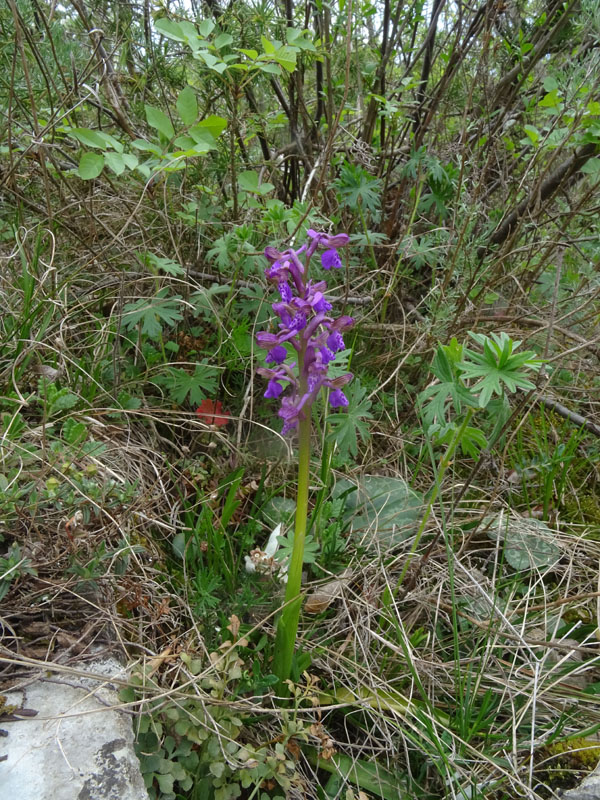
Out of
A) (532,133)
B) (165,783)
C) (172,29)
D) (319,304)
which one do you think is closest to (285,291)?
(319,304)

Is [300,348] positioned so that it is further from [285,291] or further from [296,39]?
[296,39]

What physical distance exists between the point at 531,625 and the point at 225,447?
1274 millimetres

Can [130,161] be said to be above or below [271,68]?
below

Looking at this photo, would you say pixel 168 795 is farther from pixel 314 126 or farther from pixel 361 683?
pixel 314 126

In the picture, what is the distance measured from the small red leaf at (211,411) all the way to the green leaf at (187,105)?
1051 mm

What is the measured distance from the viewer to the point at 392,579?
207cm

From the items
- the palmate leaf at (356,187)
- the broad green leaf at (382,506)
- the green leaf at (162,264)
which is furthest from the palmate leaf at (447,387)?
the palmate leaf at (356,187)

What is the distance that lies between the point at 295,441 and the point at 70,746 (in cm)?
150

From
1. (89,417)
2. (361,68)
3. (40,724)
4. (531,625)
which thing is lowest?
(531,625)

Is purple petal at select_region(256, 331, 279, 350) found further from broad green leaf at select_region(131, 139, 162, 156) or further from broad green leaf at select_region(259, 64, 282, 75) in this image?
broad green leaf at select_region(259, 64, 282, 75)

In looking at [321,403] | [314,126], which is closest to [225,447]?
[321,403]

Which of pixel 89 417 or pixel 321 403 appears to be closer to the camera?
pixel 89 417

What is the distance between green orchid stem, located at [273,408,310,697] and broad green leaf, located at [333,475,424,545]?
2.02 ft

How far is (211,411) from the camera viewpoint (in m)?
2.42
